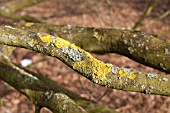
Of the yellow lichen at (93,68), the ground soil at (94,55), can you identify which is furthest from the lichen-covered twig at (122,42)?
the ground soil at (94,55)

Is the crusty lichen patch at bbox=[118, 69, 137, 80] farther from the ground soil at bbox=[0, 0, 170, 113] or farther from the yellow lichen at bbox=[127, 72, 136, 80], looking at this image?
the ground soil at bbox=[0, 0, 170, 113]

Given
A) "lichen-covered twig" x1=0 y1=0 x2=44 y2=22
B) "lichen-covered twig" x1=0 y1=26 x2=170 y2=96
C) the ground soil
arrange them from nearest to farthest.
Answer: "lichen-covered twig" x1=0 y1=26 x2=170 y2=96 → "lichen-covered twig" x1=0 y1=0 x2=44 y2=22 → the ground soil

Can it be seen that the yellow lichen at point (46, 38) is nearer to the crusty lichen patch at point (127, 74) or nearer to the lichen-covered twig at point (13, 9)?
the crusty lichen patch at point (127, 74)

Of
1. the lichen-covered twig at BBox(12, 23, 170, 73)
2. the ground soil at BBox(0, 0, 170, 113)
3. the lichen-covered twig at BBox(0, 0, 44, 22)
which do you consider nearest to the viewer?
the lichen-covered twig at BBox(12, 23, 170, 73)

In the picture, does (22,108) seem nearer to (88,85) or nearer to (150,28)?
(88,85)

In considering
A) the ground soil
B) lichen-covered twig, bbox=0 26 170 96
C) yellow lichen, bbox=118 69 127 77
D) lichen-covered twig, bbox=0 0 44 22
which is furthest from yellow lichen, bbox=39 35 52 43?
lichen-covered twig, bbox=0 0 44 22

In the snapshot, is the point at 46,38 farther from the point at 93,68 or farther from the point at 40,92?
the point at 40,92

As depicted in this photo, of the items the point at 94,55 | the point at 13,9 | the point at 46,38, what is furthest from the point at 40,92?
the point at 94,55
